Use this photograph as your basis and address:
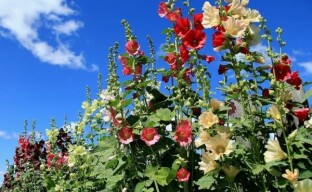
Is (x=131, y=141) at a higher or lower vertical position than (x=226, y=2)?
lower

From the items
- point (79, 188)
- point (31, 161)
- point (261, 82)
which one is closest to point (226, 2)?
point (261, 82)

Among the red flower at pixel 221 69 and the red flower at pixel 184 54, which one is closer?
the red flower at pixel 221 69

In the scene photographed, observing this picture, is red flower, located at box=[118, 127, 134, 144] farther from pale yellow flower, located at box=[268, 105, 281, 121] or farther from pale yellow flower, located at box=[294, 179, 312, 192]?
pale yellow flower, located at box=[294, 179, 312, 192]

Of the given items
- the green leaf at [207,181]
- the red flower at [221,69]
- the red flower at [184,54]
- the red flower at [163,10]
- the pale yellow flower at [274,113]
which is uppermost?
the red flower at [163,10]

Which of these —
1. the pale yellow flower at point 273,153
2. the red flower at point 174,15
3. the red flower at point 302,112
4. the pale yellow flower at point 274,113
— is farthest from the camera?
the red flower at point 174,15

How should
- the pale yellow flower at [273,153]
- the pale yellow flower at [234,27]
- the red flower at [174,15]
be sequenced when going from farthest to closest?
the red flower at [174,15] < the pale yellow flower at [234,27] < the pale yellow flower at [273,153]

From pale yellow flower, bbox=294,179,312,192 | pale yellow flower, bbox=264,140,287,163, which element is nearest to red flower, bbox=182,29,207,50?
pale yellow flower, bbox=264,140,287,163

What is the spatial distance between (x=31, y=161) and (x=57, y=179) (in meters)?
2.15

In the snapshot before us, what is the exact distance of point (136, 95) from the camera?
3.16 m

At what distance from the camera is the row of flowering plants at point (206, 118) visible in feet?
8.23

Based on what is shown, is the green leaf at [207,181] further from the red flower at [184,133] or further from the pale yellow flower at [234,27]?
the pale yellow flower at [234,27]

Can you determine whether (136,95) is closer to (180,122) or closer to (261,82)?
(180,122)

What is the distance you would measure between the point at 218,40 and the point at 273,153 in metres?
0.70

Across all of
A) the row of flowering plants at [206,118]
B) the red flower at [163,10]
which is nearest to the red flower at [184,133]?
the row of flowering plants at [206,118]
